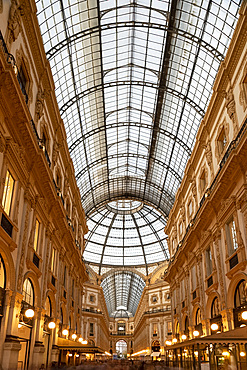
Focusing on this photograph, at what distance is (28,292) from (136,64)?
25.8 meters

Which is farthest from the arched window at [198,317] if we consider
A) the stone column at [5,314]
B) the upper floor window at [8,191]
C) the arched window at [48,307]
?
the upper floor window at [8,191]

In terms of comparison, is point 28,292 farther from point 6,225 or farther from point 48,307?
point 6,225

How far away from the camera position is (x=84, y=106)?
38.2m

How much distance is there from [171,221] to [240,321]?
997 inches

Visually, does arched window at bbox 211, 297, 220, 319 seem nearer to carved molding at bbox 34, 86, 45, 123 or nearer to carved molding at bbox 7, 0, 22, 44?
carved molding at bbox 34, 86, 45, 123

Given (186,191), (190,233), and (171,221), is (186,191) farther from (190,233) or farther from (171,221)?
(171,221)

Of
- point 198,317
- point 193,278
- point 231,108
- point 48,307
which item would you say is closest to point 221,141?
point 231,108

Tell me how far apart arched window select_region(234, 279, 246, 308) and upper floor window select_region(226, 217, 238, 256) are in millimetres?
2250

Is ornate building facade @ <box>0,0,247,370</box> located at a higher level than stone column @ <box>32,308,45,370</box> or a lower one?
higher

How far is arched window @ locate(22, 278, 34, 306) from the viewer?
19.7 metres

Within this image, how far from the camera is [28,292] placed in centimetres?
2055

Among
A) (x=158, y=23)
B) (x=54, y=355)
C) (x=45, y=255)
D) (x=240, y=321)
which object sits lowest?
(x=54, y=355)

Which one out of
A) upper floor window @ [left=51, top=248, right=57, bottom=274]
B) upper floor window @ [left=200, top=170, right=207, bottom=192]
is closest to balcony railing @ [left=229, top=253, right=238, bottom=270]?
upper floor window @ [left=200, top=170, right=207, bottom=192]

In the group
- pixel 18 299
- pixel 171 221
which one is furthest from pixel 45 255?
pixel 171 221
